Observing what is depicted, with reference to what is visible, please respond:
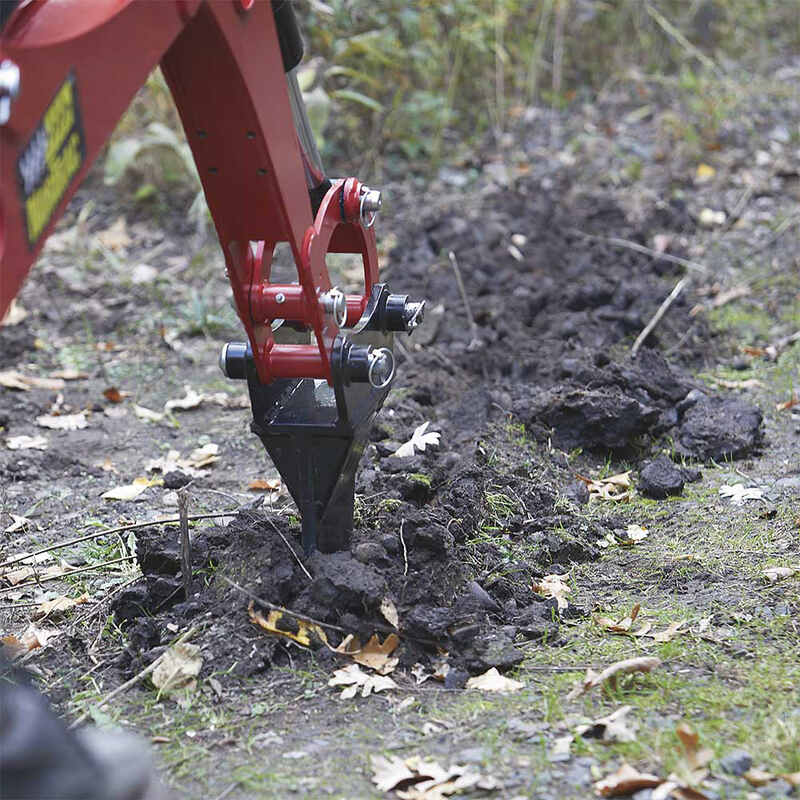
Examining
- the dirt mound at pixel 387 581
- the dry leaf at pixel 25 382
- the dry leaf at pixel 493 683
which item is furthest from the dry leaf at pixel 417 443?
the dry leaf at pixel 25 382

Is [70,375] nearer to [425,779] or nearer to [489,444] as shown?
[489,444]

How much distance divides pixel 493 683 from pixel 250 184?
143 centimetres

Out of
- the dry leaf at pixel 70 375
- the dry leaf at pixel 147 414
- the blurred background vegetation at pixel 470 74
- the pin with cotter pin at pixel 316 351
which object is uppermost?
the blurred background vegetation at pixel 470 74

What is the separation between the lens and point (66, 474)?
4.51 m

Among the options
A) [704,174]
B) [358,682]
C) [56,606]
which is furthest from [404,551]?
[704,174]

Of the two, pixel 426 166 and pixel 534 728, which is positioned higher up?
pixel 426 166

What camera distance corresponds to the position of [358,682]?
2844 mm

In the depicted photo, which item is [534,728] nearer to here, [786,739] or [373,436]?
[786,739]

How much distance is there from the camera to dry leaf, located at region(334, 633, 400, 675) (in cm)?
291

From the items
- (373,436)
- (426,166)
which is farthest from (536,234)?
(373,436)

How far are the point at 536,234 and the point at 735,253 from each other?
1218 millimetres

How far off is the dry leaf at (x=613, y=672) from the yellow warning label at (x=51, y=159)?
66.7 inches

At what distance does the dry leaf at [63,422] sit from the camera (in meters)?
5.05

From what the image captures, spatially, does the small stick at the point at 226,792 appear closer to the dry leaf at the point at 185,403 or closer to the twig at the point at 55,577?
the twig at the point at 55,577
